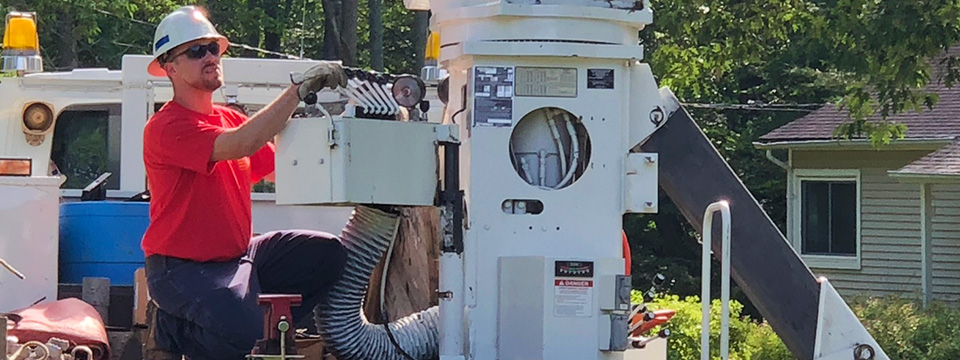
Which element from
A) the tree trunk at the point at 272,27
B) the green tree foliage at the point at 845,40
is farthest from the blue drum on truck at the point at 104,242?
the tree trunk at the point at 272,27

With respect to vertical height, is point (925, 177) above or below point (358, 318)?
above

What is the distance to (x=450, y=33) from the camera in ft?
16.1

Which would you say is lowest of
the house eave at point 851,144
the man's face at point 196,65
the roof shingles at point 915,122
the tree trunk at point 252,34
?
the man's face at point 196,65

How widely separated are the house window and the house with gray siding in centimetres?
1

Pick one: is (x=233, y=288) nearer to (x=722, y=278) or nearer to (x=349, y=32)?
(x=722, y=278)

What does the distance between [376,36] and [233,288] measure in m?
20.4

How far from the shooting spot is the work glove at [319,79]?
461cm

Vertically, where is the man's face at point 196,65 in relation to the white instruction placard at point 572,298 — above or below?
above

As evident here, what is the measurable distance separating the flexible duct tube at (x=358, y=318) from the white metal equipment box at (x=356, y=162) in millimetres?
272

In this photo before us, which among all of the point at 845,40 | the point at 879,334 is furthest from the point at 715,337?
the point at 845,40

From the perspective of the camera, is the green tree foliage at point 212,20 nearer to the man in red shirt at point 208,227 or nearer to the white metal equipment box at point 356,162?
the man in red shirt at point 208,227

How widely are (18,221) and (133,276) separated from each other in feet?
2.02

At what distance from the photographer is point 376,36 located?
2502cm

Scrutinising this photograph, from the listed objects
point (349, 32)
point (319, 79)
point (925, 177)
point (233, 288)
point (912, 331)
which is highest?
point (349, 32)
